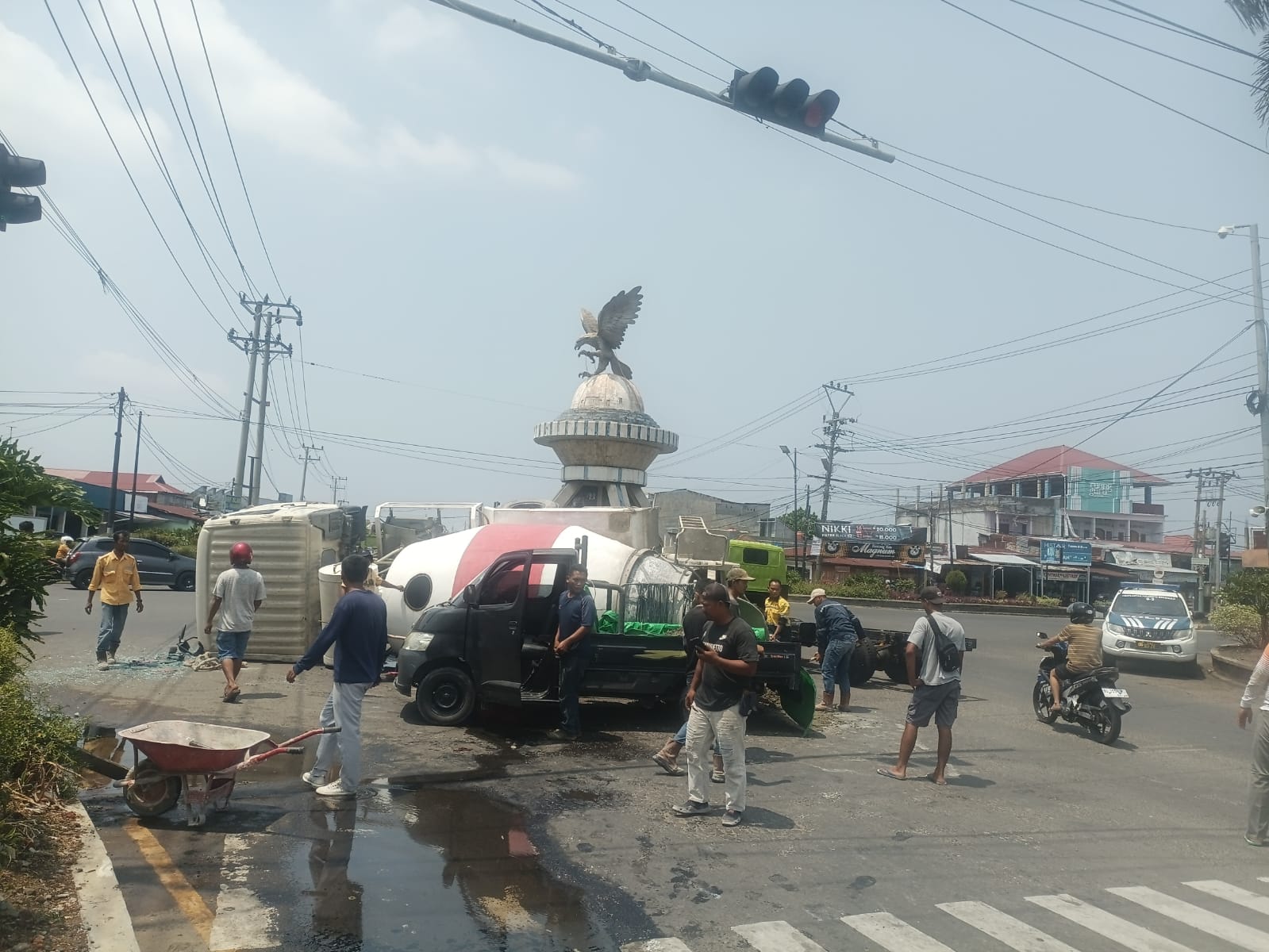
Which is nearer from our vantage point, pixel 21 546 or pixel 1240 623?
pixel 21 546

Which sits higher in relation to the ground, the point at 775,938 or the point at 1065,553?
the point at 1065,553

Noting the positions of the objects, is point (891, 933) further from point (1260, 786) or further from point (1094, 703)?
point (1094, 703)

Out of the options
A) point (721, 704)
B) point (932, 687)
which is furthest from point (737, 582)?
point (721, 704)

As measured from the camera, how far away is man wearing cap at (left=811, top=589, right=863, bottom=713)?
1227cm

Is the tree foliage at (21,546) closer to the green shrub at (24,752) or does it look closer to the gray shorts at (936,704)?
the green shrub at (24,752)

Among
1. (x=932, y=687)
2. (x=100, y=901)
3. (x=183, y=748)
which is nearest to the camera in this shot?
(x=100, y=901)

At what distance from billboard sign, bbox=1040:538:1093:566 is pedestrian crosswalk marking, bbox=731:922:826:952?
4725cm

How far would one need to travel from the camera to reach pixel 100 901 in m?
4.76

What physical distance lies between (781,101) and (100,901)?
6.48 m

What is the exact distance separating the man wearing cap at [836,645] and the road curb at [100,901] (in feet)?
28.1

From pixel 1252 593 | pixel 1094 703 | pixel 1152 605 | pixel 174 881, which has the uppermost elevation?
pixel 1252 593

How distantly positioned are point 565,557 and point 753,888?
5.34 meters

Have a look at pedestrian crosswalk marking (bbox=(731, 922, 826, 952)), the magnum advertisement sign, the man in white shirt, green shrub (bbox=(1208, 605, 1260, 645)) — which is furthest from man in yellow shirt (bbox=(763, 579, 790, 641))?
the magnum advertisement sign

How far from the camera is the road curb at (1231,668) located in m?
18.8
